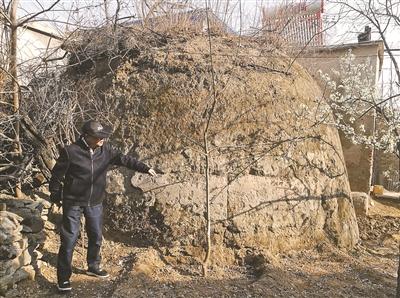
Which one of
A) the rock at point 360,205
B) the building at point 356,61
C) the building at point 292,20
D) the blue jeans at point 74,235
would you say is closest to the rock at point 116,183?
the blue jeans at point 74,235

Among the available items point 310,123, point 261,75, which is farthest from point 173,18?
point 310,123

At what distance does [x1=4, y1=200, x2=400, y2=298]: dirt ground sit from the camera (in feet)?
12.6

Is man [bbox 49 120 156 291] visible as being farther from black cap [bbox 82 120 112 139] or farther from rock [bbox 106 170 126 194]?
rock [bbox 106 170 126 194]

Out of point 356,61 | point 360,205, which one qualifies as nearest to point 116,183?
point 360,205

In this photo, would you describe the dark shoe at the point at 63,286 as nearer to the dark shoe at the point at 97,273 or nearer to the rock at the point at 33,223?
the dark shoe at the point at 97,273

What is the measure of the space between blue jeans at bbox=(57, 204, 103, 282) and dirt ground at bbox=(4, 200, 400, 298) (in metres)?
0.20

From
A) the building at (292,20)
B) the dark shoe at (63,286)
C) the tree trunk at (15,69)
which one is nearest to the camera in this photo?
the dark shoe at (63,286)

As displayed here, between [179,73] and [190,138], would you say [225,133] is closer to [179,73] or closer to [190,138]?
[190,138]

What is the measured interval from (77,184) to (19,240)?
0.75 metres

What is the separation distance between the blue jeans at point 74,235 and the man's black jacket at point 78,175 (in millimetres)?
83

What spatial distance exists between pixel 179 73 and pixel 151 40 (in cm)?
83

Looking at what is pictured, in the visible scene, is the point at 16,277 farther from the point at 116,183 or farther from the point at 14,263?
the point at 116,183

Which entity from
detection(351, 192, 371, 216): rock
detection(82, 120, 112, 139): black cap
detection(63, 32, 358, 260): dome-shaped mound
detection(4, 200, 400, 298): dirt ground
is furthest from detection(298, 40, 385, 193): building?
detection(82, 120, 112, 139): black cap

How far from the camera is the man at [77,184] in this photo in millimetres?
3680
